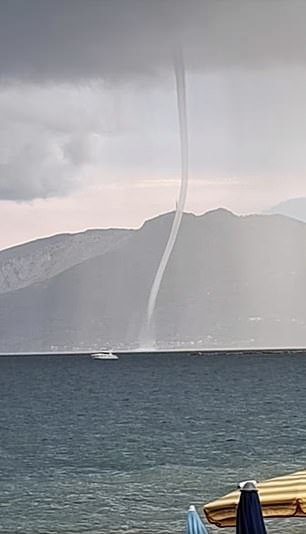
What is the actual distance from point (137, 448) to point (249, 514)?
121 feet

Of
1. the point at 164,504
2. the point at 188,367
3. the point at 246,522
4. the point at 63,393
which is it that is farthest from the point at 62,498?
the point at 188,367

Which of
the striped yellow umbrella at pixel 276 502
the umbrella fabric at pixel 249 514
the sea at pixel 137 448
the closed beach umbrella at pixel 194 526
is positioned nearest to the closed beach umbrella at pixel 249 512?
the umbrella fabric at pixel 249 514

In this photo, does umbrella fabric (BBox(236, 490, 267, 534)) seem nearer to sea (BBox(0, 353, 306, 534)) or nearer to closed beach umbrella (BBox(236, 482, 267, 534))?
closed beach umbrella (BBox(236, 482, 267, 534))

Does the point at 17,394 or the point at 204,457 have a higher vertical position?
the point at 17,394

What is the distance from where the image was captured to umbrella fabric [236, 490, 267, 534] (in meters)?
12.7

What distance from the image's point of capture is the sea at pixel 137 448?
26797mm

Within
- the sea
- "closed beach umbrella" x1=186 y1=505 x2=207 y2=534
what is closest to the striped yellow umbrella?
"closed beach umbrella" x1=186 y1=505 x2=207 y2=534

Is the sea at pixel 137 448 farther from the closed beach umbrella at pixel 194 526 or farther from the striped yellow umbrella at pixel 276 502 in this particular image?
the closed beach umbrella at pixel 194 526

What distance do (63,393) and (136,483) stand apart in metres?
72.5

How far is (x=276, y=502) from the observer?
48.8 feet

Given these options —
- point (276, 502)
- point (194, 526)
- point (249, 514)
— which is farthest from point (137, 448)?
point (249, 514)

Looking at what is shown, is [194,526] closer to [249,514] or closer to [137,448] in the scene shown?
[249,514]

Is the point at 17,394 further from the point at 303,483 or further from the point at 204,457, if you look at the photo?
the point at 303,483

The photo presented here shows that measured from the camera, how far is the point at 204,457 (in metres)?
44.5
